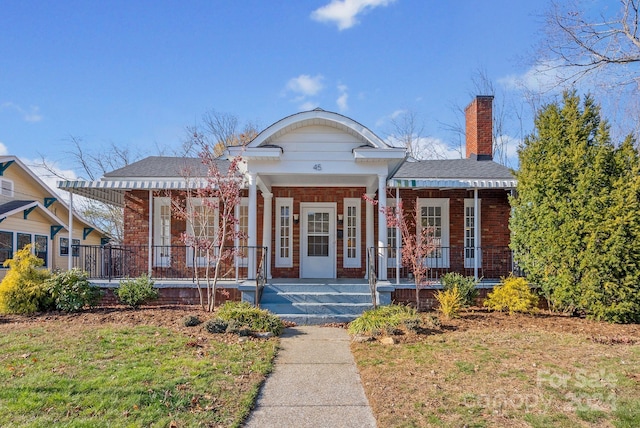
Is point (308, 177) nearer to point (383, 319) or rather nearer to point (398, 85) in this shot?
point (383, 319)

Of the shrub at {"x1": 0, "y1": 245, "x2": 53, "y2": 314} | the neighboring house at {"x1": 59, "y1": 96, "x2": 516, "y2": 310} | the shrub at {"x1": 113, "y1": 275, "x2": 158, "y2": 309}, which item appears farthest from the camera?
the neighboring house at {"x1": 59, "y1": 96, "x2": 516, "y2": 310}

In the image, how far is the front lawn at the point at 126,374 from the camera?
3.90 metres

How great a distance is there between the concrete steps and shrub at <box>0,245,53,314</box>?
4694mm

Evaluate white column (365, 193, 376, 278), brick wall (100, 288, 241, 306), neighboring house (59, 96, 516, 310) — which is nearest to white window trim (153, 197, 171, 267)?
neighboring house (59, 96, 516, 310)

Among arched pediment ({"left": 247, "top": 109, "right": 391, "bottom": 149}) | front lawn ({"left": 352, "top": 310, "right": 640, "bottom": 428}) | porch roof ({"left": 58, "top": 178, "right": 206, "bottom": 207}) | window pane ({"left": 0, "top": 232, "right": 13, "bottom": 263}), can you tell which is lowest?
front lawn ({"left": 352, "top": 310, "right": 640, "bottom": 428})

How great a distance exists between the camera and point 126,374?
495 centimetres

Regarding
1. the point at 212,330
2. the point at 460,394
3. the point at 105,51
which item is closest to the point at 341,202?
the point at 212,330

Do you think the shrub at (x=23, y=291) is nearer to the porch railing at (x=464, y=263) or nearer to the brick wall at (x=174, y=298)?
the brick wall at (x=174, y=298)

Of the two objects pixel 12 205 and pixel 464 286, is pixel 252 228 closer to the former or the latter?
pixel 464 286

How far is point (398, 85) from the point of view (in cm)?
2022

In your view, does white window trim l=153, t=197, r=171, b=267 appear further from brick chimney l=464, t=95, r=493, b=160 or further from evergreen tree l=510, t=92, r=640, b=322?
brick chimney l=464, t=95, r=493, b=160

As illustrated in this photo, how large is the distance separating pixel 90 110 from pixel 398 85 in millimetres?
15420

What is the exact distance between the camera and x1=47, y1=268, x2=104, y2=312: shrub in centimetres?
893

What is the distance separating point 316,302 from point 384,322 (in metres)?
1.93
